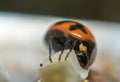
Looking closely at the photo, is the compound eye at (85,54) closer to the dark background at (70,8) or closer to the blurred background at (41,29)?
the blurred background at (41,29)

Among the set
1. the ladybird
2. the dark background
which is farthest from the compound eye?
the dark background

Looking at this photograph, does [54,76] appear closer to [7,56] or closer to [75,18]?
[7,56]

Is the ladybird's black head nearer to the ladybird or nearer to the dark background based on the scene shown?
the ladybird

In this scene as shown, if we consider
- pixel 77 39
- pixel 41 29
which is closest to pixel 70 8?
pixel 41 29

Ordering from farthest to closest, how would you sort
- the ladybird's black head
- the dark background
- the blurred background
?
the dark background < the blurred background < the ladybird's black head

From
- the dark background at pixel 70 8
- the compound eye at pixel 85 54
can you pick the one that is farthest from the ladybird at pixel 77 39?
the dark background at pixel 70 8

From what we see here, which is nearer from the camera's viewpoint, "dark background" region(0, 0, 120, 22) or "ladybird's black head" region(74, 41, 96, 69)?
"ladybird's black head" region(74, 41, 96, 69)

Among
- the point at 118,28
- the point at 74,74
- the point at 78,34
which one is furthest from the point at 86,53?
the point at 118,28

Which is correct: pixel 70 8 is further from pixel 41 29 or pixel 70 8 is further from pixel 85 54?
pixel 85 54
